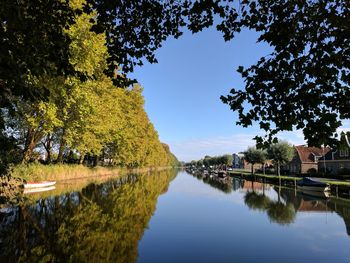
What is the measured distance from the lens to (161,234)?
14828 millimetres

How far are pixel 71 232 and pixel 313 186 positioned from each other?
31.6 meters

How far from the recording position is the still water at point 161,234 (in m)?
11.3

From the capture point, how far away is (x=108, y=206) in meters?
21.4

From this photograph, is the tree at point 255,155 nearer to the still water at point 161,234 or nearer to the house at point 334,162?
the house at point 334,162

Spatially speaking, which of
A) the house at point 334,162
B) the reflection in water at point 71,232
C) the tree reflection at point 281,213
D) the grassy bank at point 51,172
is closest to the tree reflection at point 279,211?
the tree reflection at point 281,213

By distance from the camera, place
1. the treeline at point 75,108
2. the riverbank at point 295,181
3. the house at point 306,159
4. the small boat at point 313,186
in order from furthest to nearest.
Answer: the house at point 306,159
the small boat at point 313,186
the riverbank at point 295,181
the treeline at point 75,108

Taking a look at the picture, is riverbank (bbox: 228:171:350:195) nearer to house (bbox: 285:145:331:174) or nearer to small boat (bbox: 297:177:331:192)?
small boat (bbox: 297:177:331:192)

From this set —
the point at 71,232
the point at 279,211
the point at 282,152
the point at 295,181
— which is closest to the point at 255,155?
the point at 282,152

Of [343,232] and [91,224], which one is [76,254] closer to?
[91,224]

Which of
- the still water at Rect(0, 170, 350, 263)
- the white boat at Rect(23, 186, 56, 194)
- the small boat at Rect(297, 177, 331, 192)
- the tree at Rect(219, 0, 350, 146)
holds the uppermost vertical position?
the tree at Rect(219, 0, 350, 146)

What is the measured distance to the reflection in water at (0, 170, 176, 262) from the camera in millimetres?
10602

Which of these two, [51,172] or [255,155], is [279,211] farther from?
[255,155]

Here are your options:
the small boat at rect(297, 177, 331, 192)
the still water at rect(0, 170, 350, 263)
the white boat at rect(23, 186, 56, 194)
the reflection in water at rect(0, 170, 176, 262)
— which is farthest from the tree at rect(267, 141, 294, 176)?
the reflection in water at rect(0, 170, 176, 262)

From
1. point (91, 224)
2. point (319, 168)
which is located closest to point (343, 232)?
point (91, 224)
